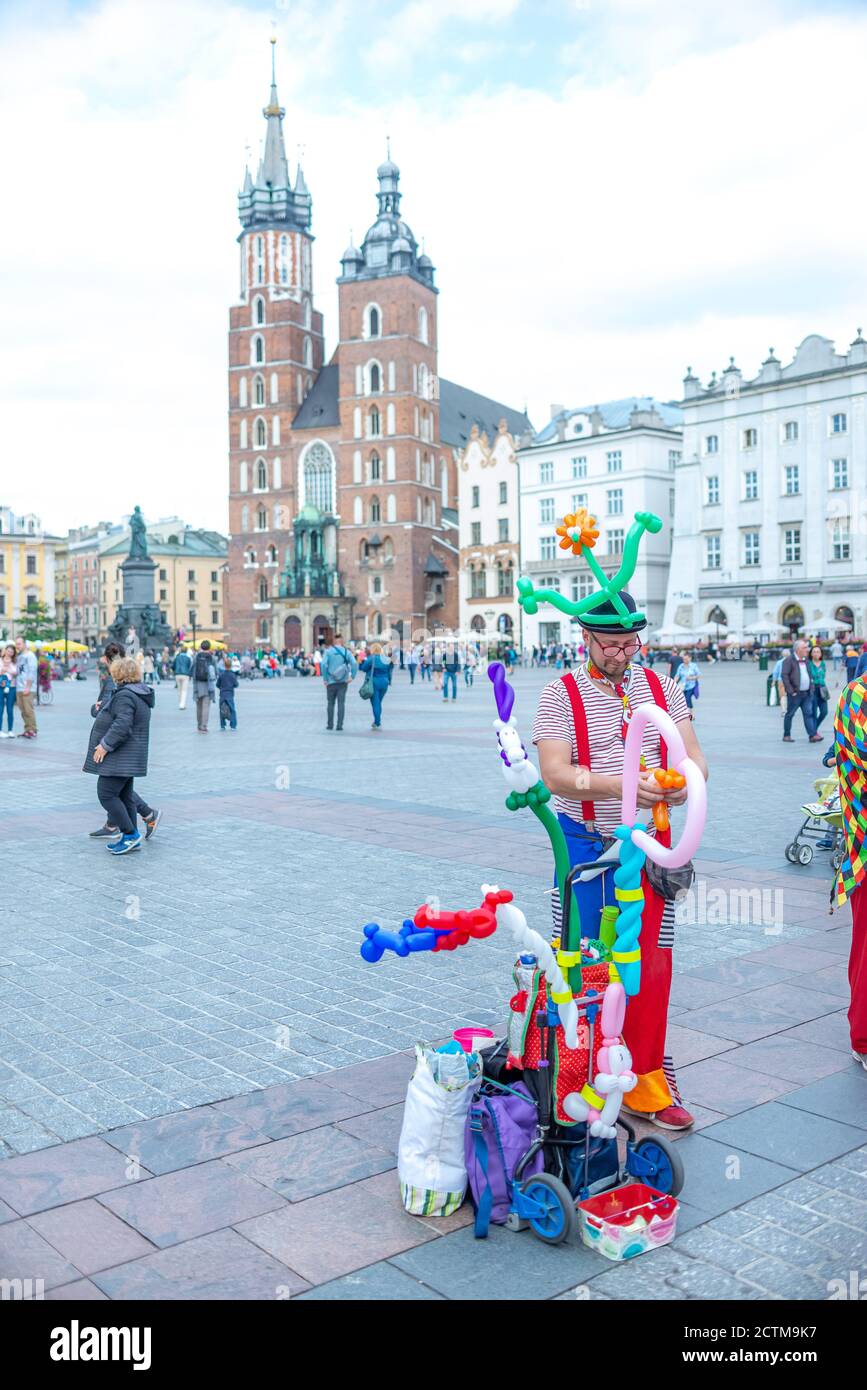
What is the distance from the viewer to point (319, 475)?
84.2m

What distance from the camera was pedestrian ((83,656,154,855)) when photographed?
9156mm

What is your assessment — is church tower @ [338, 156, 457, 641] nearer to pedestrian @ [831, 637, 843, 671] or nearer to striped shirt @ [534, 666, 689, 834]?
pedestrian @ [831, 637, 843, 671]

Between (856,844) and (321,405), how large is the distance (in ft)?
273

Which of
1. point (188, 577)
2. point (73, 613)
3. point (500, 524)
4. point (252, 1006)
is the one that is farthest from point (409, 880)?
point (73, 613)

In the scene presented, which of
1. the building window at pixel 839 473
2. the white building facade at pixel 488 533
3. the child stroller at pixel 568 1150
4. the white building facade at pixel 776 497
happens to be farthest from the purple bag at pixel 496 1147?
the white building facade at pixel 488 533

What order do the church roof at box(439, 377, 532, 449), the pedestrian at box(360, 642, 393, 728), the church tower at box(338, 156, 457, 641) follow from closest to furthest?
the pedestrian at box(360, 642, 393, 728), the church tower at box(338, 156, 457, 641), the church roof at box(439, 377, 532, 449)

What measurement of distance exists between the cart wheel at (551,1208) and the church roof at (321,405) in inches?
3245

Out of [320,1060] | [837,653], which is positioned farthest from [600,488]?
[320,1060]

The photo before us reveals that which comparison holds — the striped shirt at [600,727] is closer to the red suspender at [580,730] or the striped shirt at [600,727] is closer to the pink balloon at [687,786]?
the red suspender at [580,730]

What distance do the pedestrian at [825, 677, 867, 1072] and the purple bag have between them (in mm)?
1713

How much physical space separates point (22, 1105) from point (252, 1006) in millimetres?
1297

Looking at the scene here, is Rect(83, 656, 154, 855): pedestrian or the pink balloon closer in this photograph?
the pink balloon

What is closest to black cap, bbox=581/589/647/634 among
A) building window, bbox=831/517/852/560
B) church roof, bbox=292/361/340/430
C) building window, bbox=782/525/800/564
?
building window, bbox=831/517/852/560
